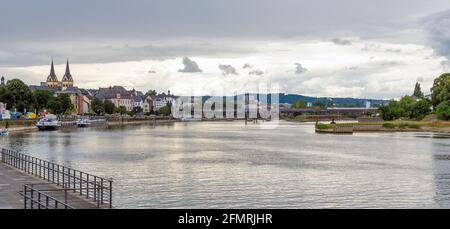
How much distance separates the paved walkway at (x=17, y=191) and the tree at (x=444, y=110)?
521 ft

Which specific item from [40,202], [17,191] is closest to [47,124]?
[17,191]

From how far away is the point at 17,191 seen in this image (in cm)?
3838

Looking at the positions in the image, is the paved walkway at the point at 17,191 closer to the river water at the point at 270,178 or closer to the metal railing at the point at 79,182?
the metal railing at the point at 79,182

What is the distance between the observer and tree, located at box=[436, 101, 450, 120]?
18874 centimetres

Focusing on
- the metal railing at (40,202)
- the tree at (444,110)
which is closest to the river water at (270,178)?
the metal railing at (40,202)

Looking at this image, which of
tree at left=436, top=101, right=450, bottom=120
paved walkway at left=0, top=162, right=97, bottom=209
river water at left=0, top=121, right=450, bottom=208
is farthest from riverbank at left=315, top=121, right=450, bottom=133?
paved walkway at left=0, top=162, right=97, bottom=209

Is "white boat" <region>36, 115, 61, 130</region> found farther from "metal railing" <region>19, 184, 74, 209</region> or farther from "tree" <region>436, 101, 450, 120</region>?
"metal railing" <region>19, 184, 74, 209</region>

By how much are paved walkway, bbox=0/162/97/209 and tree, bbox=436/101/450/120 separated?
521ft

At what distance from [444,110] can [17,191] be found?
16942cm

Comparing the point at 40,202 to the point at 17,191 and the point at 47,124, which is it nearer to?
the point at 17,191
